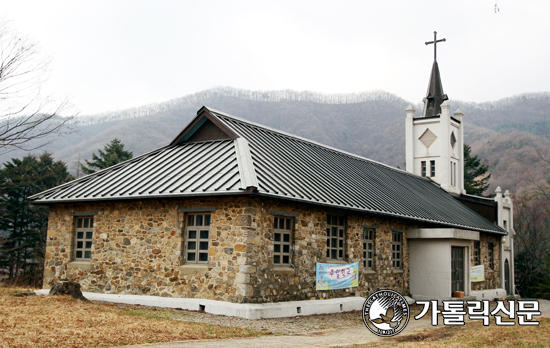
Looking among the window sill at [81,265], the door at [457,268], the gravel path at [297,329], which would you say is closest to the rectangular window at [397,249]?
the door at [457,268]

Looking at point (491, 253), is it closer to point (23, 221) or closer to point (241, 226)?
point (241, 226)

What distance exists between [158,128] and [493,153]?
169 ft

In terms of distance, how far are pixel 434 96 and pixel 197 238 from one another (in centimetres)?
2535

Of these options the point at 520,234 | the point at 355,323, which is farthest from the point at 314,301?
the point at 520,234

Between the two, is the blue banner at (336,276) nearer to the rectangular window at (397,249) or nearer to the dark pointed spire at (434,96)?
the rectangular window at (397,249)

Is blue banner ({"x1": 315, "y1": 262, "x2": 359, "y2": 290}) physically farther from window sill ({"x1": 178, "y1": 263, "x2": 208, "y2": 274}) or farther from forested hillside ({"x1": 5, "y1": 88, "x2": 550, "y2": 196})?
forested hillside ({"x1": 5, "y1": 88, "x2": 550, "y2": 196})

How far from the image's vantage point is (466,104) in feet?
318

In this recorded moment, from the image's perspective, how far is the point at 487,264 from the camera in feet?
89.5

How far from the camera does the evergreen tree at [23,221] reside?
3475cm

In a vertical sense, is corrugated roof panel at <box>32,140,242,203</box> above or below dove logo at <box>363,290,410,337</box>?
above

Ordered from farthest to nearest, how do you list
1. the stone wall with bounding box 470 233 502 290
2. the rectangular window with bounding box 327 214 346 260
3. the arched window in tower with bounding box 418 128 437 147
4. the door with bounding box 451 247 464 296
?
the arched window in tower with bounding box 418 128 437 147
the stone wall with bounding box 470 233 502 290
the door with bounding box 451 247 464 296
the rectangular window with bounding box 327 214 346 260

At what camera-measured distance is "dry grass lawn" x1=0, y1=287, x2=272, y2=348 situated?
319 inches

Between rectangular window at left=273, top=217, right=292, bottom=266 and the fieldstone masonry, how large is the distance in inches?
7.4

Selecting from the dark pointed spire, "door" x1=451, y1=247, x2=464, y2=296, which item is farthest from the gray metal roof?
the dark pointed spire
